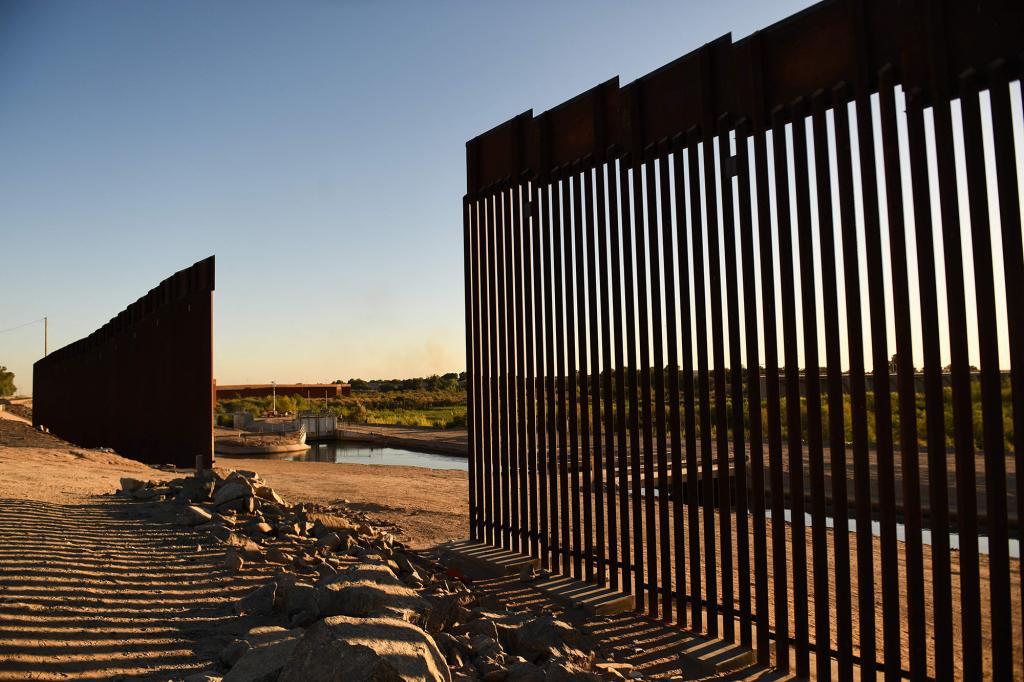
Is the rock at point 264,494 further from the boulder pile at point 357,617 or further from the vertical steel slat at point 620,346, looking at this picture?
the vertical steel slat at point 620,346

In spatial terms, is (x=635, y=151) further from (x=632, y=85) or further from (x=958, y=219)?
(x=958, y=219)

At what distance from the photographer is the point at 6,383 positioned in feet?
323

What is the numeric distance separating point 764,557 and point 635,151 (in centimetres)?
305

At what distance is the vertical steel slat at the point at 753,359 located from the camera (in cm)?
454

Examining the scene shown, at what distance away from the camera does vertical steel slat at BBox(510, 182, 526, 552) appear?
7082 mm

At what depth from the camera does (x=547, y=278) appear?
6707 mm

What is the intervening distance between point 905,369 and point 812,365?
0.52m

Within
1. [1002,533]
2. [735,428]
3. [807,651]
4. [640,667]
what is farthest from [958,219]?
[640,667]

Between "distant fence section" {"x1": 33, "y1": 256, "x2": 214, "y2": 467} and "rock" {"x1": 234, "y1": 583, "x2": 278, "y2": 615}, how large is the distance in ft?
25.6

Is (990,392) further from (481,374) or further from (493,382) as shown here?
(481,374)

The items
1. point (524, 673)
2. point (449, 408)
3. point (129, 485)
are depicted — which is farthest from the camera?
point (449, 408)

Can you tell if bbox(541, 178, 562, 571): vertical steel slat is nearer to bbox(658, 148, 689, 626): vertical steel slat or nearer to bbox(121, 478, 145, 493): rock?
bbox(658, 148, 689, 626): vertical steel slat

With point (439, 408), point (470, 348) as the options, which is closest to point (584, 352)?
point (470, 348)

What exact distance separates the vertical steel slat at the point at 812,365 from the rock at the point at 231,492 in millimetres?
5500
